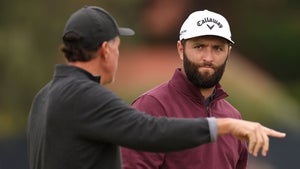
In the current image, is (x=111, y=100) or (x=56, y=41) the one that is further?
(x=56, y=41)

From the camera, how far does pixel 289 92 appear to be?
14984 mm

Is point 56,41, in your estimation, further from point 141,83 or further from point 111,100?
point 111,100

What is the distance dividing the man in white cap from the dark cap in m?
0.78

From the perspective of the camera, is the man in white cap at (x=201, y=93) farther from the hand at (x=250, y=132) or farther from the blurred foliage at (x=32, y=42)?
the blurred foliage at (x=32, y=42)

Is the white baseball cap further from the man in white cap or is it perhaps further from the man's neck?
the man's neck

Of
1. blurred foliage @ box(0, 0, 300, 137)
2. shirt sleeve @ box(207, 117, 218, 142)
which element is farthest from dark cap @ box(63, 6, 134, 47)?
blurred foliage @ box(0, 0, 300, 137)

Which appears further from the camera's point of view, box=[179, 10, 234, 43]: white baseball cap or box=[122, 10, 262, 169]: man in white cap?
box=[179, 10, 234, 43]: white baseball cap

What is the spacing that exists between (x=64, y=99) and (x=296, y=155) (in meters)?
7.60

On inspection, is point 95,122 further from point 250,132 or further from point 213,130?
point 250,132

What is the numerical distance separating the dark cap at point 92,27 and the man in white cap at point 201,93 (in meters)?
0.78

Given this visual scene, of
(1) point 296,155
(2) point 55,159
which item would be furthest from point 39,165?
(1) point 296,155

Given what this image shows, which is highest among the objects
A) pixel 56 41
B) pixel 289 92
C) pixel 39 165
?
pixel 39 165

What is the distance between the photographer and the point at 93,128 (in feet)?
10.7

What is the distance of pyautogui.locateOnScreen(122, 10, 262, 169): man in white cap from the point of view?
4191 millimetres
